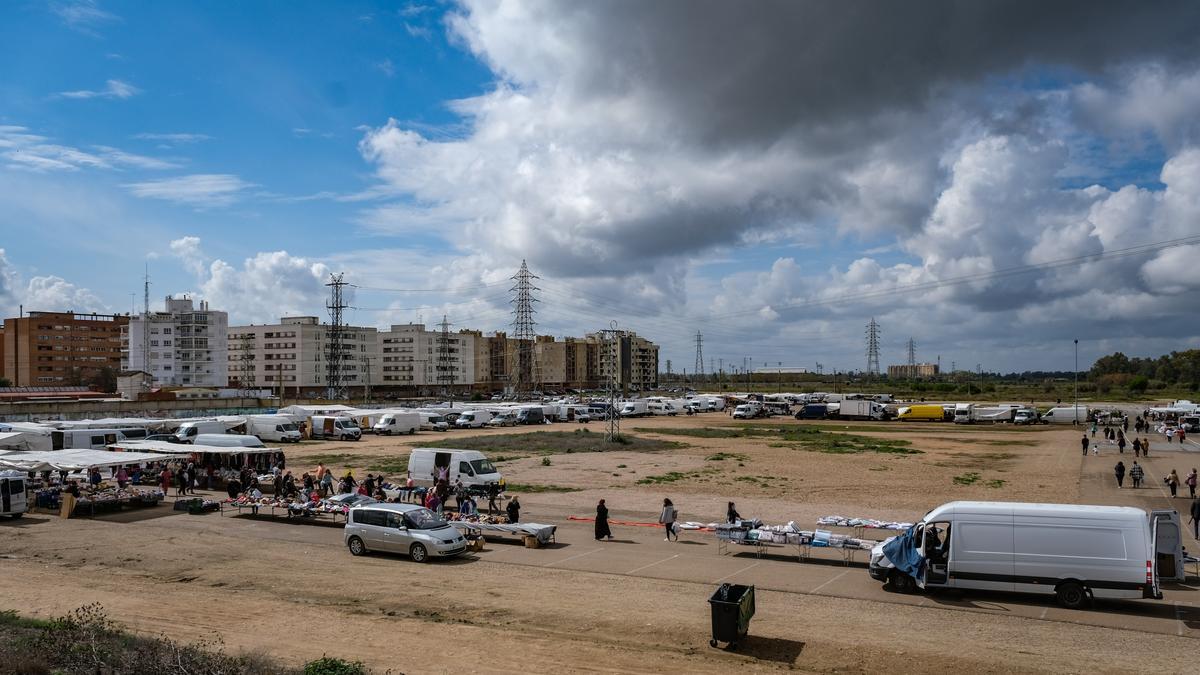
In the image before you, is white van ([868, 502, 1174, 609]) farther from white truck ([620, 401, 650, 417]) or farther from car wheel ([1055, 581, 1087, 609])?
white truck ([620, 401, 650, 417])

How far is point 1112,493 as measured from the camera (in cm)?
3503

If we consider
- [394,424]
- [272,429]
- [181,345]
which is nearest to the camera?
[272,429]

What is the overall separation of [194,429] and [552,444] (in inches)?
941

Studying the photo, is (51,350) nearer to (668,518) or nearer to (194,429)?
(194,429)

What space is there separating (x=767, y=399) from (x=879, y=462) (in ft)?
222

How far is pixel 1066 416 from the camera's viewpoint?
8488 centimetres

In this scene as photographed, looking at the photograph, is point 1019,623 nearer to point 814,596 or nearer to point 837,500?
point 814,596

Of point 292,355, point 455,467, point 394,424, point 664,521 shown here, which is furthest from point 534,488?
point 292,355

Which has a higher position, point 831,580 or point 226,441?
point 226,441

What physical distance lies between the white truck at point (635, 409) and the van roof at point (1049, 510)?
7850 centimetres

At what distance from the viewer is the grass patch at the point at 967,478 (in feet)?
129

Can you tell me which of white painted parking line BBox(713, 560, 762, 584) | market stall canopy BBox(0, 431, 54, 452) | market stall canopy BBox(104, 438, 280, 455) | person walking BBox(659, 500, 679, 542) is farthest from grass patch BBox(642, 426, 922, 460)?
market stall canopy BBox(0, 431, 54, 452)

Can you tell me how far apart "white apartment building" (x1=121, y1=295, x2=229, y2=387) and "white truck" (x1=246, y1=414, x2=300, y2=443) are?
84.5m

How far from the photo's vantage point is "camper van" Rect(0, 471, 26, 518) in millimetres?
27922
